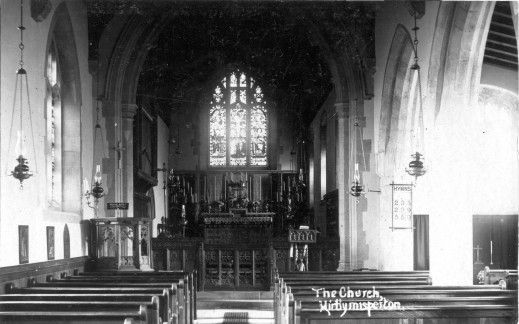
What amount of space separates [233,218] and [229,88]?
A: 6589 mm

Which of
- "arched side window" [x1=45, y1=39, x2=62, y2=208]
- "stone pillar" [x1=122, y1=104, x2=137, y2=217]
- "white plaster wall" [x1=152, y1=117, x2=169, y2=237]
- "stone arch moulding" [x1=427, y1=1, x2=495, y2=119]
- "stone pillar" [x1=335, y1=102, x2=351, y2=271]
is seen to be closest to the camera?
"stone arch moulding" [x1=427, y1=1, x2=495, y2=119]

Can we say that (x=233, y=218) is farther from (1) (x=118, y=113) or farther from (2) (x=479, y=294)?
(2) (x=479, y=294)

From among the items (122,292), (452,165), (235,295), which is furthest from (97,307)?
(235,295)

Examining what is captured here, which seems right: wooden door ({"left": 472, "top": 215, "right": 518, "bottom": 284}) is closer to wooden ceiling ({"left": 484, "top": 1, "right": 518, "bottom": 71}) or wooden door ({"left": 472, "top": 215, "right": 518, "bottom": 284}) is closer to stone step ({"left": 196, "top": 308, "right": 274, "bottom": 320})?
wooden ceiling ({"left": 484, "top": 1, "right": 518, "bottom": 71})

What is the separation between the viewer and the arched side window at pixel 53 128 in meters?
10.1

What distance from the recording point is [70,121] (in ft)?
35.1

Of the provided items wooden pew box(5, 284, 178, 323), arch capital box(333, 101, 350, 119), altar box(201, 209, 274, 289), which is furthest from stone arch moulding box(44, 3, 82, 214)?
arch capital box(333, 101, 350, 119)

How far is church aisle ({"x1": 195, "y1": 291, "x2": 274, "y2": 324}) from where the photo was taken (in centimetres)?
930

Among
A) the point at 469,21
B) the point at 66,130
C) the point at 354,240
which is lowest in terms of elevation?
the point at 354,240

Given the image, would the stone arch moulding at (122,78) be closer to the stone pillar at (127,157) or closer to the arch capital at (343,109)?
the stone pillar at (127,157)

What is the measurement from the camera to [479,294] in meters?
5.81

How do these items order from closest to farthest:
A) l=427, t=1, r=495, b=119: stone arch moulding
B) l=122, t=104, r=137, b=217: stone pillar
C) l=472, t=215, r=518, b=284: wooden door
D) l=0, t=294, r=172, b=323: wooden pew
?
l=0, t=294, r=172, b=323: wooden pew
l=427, t=1, r=495, b=119: stone arch moulding
l=122, t=104, r=137, b=217: stone pillar
l=472, t=215, r=518, b=284: wooden door

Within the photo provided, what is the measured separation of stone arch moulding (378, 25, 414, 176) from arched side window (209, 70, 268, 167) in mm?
9205

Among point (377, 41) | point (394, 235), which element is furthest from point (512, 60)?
point (394, 235)
